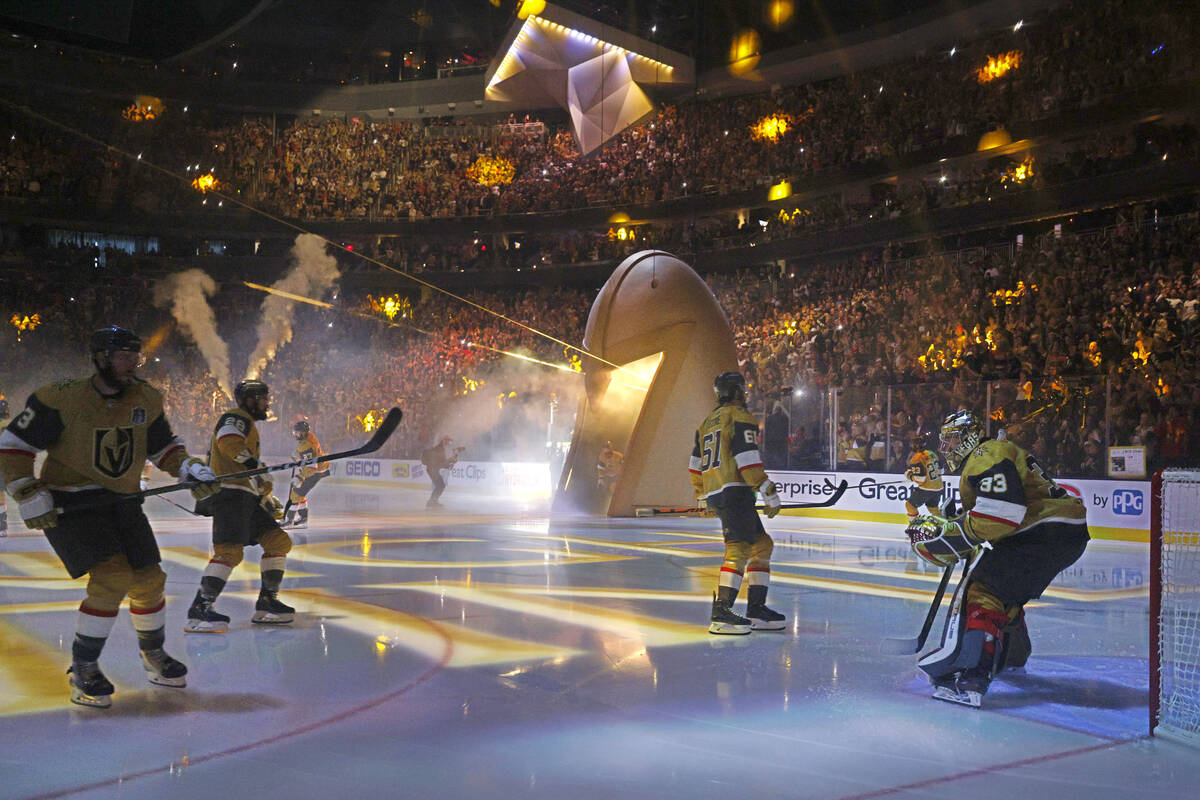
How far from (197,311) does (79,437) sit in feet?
105

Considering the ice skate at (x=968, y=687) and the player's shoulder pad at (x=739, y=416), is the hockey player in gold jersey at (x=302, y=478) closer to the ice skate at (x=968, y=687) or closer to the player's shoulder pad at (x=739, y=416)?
the player's shoulder pad at (x=739, y=416)

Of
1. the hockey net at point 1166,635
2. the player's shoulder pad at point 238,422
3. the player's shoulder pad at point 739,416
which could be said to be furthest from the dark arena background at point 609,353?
the player's shoulder pad at point 739,416

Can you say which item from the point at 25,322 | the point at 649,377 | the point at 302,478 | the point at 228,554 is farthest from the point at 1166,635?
the point at 25,322

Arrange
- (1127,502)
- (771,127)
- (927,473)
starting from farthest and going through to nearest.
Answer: (771,127) → (1127,502) → (927,473)

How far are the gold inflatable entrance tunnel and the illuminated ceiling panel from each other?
15096mm

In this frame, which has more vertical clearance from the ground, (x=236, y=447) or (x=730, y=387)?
(x=730, y=387)

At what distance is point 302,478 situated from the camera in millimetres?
15805

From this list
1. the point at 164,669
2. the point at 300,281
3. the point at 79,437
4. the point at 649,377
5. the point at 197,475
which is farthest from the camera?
the point at 300,281

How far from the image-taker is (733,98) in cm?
3428

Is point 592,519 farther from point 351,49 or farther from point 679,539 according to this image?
point 351,49

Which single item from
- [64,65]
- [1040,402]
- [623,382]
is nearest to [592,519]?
[623,382]

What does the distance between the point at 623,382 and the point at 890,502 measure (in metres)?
5.18

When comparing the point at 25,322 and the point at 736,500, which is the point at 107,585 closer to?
the point at 736,500

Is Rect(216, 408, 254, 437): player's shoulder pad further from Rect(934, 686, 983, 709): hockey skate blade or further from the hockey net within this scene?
the hockey net
